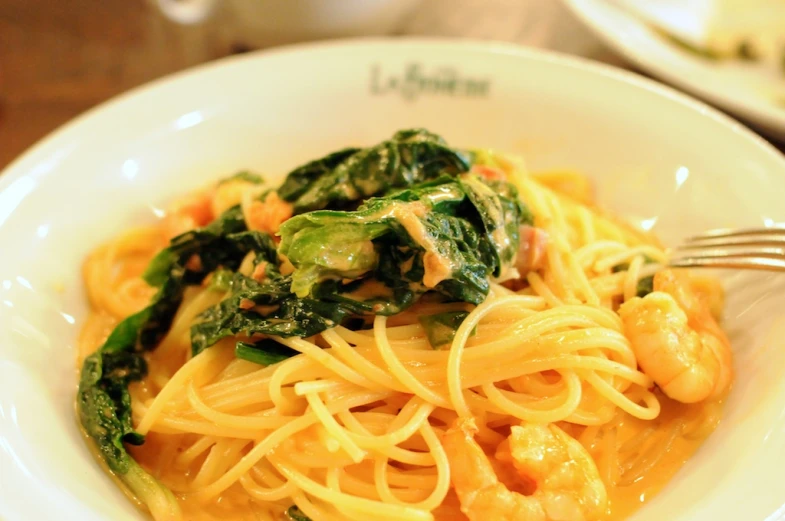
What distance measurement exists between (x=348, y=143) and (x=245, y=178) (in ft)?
2.41

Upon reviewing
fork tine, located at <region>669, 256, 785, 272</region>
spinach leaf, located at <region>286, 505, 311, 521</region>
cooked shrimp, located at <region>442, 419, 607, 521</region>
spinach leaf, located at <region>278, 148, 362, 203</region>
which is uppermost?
fork tine, located at <region>669, 256, 785, 272</region>

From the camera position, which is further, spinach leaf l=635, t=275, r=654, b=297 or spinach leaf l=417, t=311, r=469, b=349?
spinach leaf l=635, t=275, r=654, b=297

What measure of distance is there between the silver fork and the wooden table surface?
248 cm

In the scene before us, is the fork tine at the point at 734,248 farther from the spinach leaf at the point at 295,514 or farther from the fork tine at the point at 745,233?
the spinach leaf at the point at 295,514

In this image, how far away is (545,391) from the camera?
8.77 ft

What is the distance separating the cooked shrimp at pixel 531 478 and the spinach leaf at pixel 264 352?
746 millimetres

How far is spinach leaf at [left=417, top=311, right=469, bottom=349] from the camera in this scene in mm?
2605

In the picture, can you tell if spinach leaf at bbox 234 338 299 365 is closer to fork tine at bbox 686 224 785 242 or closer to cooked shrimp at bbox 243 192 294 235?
cooked shrimp at bbox 243 192 294 235

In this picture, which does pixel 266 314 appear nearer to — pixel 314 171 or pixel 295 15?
pixel 314 171

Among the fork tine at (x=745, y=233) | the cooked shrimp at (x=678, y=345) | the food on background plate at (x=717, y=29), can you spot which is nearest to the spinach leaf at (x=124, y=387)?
the cooked shrimp at (x=678, y=345)

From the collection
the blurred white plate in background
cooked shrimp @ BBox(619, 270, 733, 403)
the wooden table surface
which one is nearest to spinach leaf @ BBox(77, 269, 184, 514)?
cooked shrimp @ BBox(619, 270, 733, 403)

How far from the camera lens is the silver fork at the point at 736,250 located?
109 inches

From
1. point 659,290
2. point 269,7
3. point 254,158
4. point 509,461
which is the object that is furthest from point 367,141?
point 509,461

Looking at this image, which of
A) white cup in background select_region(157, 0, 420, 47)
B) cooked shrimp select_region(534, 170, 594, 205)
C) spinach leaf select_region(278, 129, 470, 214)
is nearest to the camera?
spinach leaf select_region(278, 129, 470, 214)
